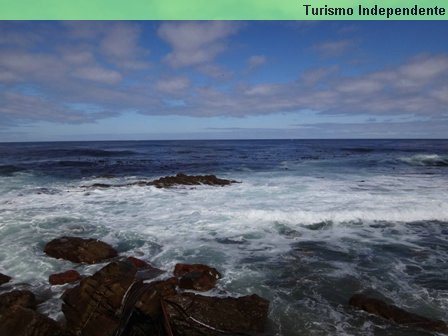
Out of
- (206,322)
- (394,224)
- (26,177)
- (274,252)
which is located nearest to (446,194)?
(394,224)

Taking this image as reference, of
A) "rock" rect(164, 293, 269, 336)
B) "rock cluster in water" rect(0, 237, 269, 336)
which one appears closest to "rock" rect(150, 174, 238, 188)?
"rock cluster in water" rect(0, 237, 269, 336)

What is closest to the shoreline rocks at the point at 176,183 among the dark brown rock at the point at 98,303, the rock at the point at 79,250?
the rock at the point at 79,250

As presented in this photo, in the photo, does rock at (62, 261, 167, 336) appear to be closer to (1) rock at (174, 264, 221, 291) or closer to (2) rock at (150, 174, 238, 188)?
(1) rock at (174, 264, 221, 291)

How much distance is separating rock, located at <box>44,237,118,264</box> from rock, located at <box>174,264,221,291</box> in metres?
2.37

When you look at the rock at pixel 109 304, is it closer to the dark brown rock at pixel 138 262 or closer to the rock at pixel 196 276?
the rock at pixel 196 276

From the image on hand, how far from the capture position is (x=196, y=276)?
25.2 ft

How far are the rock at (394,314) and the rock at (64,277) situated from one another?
627cm

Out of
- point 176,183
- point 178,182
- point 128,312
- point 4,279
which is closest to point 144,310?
point 128,312

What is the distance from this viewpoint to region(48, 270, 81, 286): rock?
25.0ft

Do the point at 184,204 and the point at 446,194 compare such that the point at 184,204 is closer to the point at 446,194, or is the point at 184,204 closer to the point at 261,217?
the point at 261,217

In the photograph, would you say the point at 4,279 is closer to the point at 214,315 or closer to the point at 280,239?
the point at 214,315

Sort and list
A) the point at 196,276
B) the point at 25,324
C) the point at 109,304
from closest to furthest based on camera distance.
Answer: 1. the point at 25,324
2. the point at 109,304
3. the point at 196,276

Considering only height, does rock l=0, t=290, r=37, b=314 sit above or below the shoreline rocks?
below

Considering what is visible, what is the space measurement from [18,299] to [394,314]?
7323 millimetres
